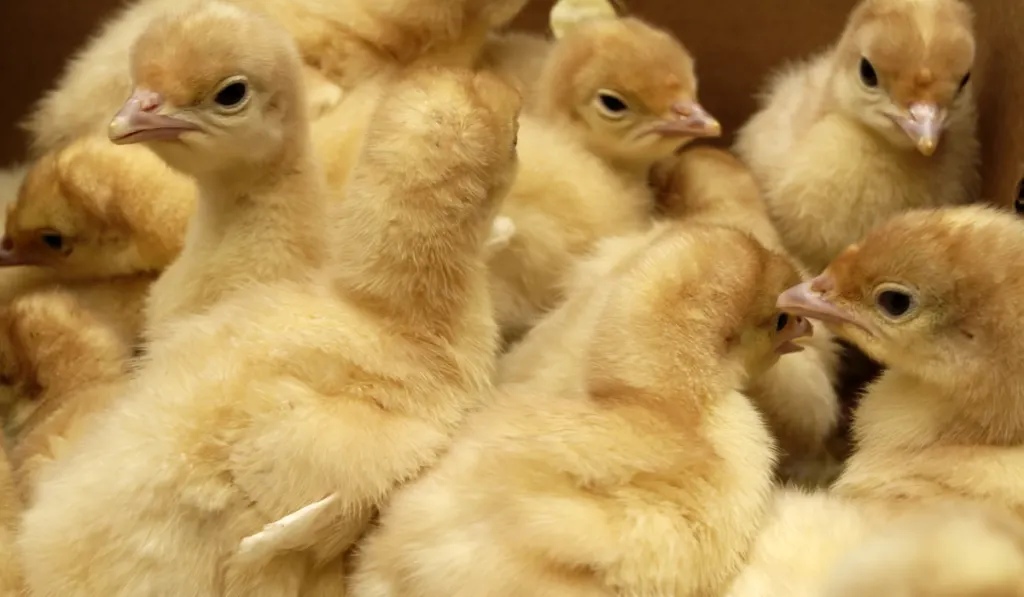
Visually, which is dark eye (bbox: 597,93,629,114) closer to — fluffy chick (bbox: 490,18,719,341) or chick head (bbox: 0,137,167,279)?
fluffy chick (bbox: 490,18,719,341)

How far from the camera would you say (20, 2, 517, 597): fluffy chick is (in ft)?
3.62

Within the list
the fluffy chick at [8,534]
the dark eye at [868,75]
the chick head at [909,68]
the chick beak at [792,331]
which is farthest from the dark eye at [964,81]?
the fluffy chick at [8,534]

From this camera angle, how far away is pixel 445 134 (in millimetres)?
1216

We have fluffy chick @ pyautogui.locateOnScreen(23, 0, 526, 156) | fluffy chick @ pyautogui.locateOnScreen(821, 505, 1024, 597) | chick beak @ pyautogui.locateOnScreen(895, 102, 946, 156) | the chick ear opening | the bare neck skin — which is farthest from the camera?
the chick ear opening

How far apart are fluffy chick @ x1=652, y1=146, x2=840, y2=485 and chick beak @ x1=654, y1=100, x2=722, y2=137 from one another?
0.10m

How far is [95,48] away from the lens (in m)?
1.90

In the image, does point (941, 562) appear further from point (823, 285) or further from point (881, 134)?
point (881, 134)

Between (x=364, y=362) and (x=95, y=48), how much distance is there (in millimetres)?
1052

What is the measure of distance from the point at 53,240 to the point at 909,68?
1337 mm

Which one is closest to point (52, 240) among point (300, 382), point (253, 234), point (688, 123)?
point (253, 234)

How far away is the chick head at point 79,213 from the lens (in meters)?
1.61

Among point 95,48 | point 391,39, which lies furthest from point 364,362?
point 95,48

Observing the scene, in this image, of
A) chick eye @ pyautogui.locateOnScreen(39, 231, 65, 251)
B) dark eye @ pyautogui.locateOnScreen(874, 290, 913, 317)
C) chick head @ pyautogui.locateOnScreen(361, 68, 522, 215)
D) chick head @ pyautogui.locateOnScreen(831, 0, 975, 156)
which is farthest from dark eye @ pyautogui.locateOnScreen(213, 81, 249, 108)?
chick head @ pyautogui.locateOnScreen(831, 0, 975, 156)

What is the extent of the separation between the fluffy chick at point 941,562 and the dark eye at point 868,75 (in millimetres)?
952
